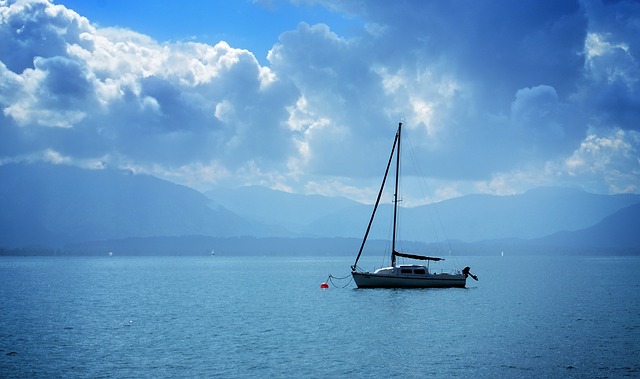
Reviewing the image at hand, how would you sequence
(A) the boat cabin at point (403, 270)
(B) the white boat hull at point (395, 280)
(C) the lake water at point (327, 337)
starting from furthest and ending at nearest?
(A) the boat cabin at point (403, 270) → (B) the white boat hull at point (395, 280) → (C) the lake water at point (327, 337)

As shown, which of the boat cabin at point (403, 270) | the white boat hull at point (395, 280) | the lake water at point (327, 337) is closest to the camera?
the lake water at point (327, 337)

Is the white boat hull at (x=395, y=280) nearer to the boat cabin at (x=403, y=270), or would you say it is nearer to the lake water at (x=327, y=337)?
the boat cabin at (x=403, y=270)

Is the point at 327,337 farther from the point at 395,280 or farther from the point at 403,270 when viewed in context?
the point at 403,270

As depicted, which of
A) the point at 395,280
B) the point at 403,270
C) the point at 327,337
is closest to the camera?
the point at 327,337

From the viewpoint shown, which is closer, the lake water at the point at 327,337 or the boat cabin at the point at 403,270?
the lake water at the point at 327,337

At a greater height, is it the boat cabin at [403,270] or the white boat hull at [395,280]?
the boat cabin at [403,270]

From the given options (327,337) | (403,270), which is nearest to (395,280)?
(403,270)

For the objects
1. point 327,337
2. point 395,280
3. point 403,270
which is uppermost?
point 403,270

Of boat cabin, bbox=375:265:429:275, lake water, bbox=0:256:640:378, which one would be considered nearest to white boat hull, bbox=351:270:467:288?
boat cabin, bbox=375:265:429:275

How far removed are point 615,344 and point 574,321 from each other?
583 inches

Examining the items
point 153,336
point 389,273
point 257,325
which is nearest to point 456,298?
point 389,273

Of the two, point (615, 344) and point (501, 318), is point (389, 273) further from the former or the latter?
point (615, 344)

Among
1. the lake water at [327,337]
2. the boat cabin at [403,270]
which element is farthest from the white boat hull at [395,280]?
the lake water at [327,337]

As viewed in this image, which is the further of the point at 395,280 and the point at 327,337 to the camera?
the point at 395,280
